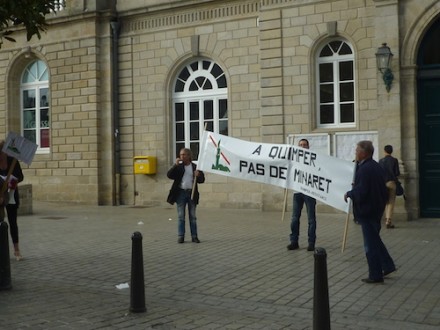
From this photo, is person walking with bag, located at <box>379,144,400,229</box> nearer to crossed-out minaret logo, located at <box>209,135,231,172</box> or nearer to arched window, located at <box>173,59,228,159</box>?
crossed-out minaret logo, located at <box>209,135,231,172</box>

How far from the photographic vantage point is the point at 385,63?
15383 millimetres

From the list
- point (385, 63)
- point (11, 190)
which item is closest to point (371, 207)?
point (11, 190)

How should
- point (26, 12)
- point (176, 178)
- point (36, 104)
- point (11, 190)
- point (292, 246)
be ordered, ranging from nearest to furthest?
point (26, 12) < point (11, 190) < point (292, 246) < point (176, 178) < point (36, 104)

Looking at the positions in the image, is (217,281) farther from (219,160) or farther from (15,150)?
(219,160)

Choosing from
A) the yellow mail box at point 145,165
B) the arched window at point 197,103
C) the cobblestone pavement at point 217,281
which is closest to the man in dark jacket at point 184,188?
the cobblestone pavement at point 217,281

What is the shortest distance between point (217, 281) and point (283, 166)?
3.55 meters

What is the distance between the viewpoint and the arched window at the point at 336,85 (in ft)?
56.3

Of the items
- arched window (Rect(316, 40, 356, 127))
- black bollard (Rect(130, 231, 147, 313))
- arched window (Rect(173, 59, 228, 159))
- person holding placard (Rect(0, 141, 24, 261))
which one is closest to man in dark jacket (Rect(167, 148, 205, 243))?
person holding placard (Rect(0, 141, 24, 261))

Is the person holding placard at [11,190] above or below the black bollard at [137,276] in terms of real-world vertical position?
above

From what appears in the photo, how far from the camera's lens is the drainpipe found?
68.7ft

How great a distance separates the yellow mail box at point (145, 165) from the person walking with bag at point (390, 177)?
27.1 ft

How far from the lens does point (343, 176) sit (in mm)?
10656

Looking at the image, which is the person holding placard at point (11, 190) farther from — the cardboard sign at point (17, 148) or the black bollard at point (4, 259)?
the black bollard at point (4, 259)

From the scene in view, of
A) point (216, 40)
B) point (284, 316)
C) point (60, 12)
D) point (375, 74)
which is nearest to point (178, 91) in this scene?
point (216, 40)
